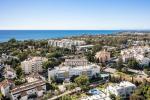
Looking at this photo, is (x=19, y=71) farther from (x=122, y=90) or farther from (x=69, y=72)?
(x=122, y=90)

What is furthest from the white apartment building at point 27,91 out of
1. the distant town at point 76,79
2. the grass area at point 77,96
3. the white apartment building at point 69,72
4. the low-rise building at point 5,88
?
the white apartment building at point 69,72

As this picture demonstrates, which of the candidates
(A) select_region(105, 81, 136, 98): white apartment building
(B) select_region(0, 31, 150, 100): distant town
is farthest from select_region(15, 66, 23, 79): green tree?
(A) select_region(105, 81, 136, 98): white apartment building

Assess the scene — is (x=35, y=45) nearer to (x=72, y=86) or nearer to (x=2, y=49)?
(x=2, y=49)

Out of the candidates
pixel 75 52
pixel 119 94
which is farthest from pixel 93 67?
pixel 75 52

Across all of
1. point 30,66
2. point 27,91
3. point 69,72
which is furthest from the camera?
point 30,66

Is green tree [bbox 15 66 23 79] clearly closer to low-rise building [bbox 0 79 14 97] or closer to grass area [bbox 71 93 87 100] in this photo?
low-rise building [bbox 0 79 14 97]

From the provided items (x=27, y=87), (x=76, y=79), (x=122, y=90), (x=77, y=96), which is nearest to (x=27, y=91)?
(x=27, y=87)

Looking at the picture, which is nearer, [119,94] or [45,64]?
[119,94]

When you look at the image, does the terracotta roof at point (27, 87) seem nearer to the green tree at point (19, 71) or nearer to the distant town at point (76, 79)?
the distant town at point (76, 79)

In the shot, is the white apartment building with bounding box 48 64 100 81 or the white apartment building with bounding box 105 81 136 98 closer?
the white apartment building with bounding box 105 81 136 98
